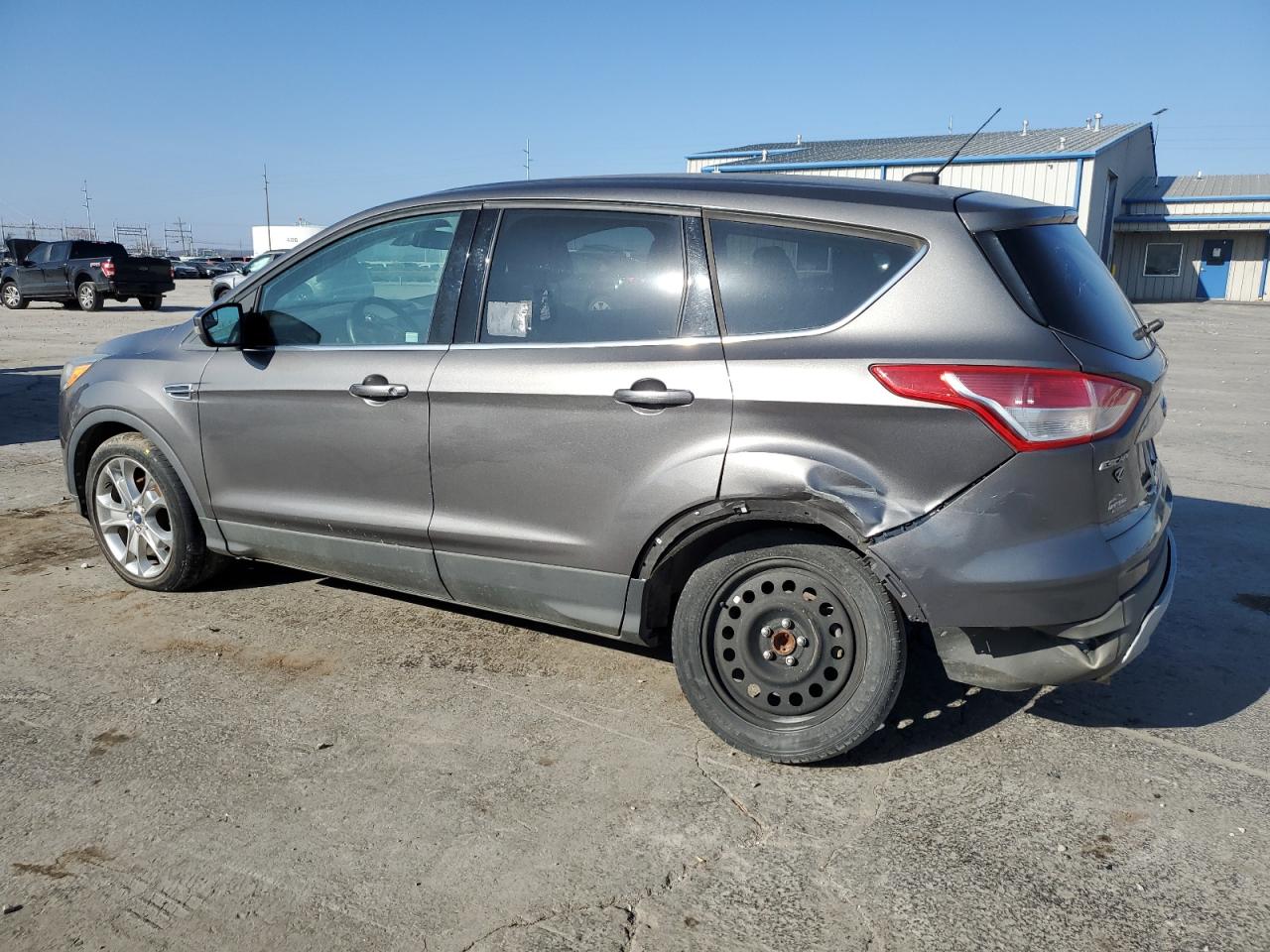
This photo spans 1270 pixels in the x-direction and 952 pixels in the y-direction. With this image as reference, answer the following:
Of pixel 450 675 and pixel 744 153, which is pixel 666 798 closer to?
pixel 450 675

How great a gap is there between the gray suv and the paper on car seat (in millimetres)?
11

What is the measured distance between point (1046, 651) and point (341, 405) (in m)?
2.73

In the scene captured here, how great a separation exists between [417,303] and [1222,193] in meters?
44.5

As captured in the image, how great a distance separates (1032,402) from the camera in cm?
295

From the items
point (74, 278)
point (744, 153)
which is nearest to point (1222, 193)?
point (744, 153)

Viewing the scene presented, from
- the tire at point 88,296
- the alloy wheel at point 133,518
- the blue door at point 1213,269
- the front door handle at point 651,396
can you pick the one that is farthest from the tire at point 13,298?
the blue door at point 1213,269

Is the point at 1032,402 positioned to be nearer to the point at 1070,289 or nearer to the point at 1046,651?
the point at 1070,289

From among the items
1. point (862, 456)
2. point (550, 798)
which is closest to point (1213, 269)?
point (862, 456)

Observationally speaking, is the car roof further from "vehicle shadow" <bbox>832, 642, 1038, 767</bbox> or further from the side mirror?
"vehicle shadow" <bbox>832, 642, 1038, 767</bbox>

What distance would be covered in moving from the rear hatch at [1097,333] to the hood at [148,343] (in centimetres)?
362

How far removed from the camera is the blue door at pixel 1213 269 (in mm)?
40469

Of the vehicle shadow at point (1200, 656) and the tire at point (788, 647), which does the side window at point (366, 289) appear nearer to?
the tire at point (788, 647)

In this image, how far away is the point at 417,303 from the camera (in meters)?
A: 4.11

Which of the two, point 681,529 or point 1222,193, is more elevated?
point 1222,193
